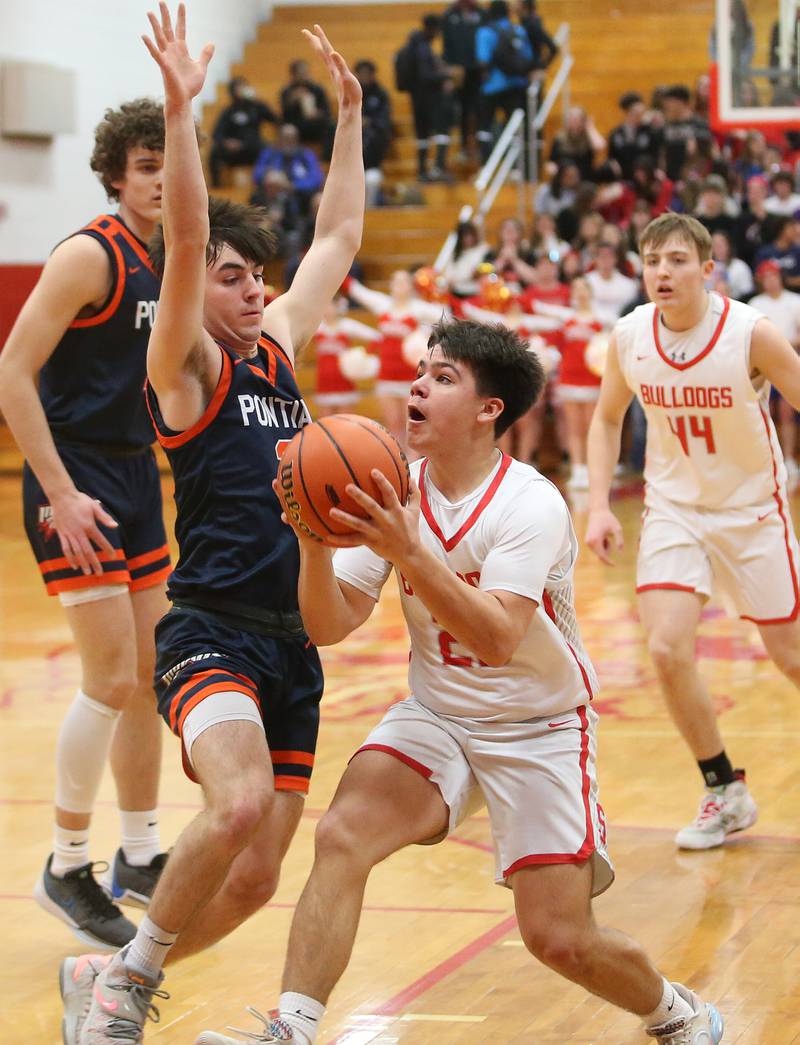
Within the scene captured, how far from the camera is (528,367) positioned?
3.65 metres

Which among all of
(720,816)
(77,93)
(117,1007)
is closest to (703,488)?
(720,816)

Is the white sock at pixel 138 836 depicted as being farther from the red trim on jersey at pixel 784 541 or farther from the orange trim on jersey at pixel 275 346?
the red trim on jersey at pixel 784 541

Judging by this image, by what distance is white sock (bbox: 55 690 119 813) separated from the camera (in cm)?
463

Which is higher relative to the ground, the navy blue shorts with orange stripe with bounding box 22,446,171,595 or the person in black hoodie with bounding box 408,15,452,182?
the person in black hoodie with bounding box 408,15,452,182

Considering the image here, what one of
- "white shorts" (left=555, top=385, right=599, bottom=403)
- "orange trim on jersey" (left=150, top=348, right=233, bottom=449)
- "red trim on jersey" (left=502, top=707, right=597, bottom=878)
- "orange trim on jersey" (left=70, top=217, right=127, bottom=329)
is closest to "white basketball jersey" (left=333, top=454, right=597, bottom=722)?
"red trim on jersey" (left=502, top=707, right=597, bottom=878)

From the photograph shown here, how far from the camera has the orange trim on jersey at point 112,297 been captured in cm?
451

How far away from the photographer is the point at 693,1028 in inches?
142

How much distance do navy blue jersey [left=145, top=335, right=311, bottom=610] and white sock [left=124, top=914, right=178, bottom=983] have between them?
0.75 metres

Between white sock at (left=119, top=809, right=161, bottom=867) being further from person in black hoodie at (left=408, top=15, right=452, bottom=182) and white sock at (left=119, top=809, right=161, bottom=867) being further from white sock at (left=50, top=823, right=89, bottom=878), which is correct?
person in black hoodie at (left=408, top=15, right=452, bottom=182)

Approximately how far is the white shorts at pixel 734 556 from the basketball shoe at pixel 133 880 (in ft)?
6.23

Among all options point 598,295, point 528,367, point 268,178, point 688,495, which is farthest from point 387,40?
point 528,367

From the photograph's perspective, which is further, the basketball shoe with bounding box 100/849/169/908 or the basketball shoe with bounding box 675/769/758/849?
the basketball shoe with bounding box 675/769/758/849

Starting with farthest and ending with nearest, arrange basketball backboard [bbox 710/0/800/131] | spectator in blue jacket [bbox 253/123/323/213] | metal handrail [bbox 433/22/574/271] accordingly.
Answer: metal handrail [bbox 433/22/574/271] < spectator in blue jacket [bbox 253/123/323/213] < basketball backboard [bbox 710/0/800/131]

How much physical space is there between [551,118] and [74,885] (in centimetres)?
1788
